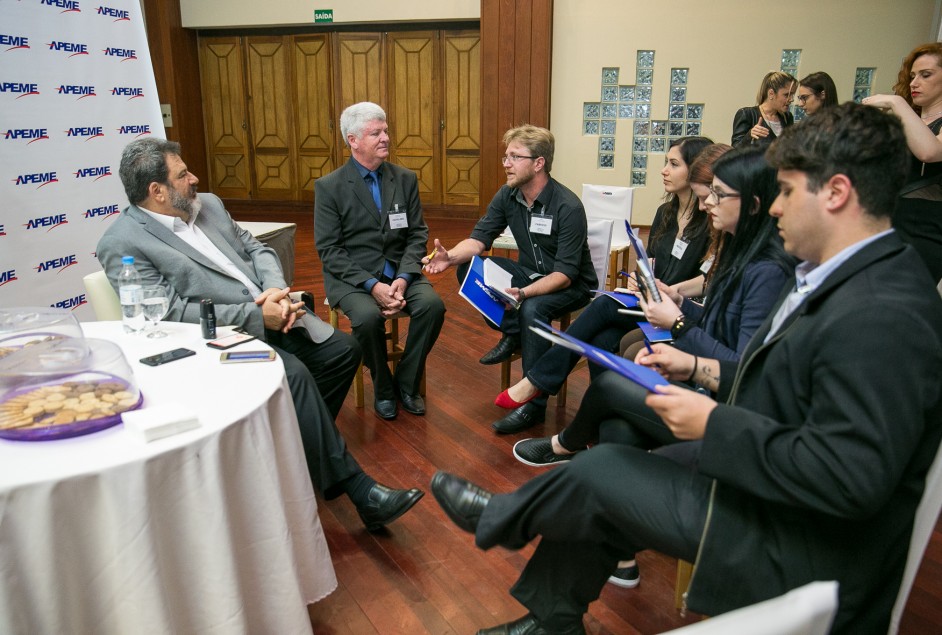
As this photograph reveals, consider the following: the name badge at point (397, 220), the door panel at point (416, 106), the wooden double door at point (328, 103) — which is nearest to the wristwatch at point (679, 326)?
the name badge at point (397, 220)

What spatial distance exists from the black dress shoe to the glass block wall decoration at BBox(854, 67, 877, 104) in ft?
24.4

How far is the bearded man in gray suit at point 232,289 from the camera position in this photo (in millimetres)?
2242

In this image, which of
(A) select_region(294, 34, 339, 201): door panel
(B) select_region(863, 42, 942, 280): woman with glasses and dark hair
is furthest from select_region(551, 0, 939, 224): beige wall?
(B) select_region(863, 42, 942, 280): woman with glasses and dark hair

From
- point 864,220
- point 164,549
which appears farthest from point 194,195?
point 864,220

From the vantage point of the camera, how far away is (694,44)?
7.54 m

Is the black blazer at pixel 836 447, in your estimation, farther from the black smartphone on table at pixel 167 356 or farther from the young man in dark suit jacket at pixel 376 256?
the young man in dark suit jacket at pixel 376 256

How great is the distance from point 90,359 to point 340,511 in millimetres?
1166

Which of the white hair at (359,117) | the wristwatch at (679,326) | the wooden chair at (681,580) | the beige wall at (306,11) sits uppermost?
the beige wall at (306,11)

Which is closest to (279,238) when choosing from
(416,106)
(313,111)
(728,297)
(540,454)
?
(540,454)

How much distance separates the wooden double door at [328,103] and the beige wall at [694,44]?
55cm

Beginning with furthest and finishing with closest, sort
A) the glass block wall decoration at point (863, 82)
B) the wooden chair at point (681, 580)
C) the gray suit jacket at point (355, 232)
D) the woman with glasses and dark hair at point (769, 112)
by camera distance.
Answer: the glass block wall decoration at point (863, 82), the woman with glasses and dark hair at point (769, 112), the gray suit jacket at point (355, 232), the wooden chair at point (681, 580)

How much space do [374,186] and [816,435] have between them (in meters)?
2.75

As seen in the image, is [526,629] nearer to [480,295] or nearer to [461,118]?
[480,295]

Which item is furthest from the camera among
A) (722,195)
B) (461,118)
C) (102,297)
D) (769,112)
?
(461,118)
